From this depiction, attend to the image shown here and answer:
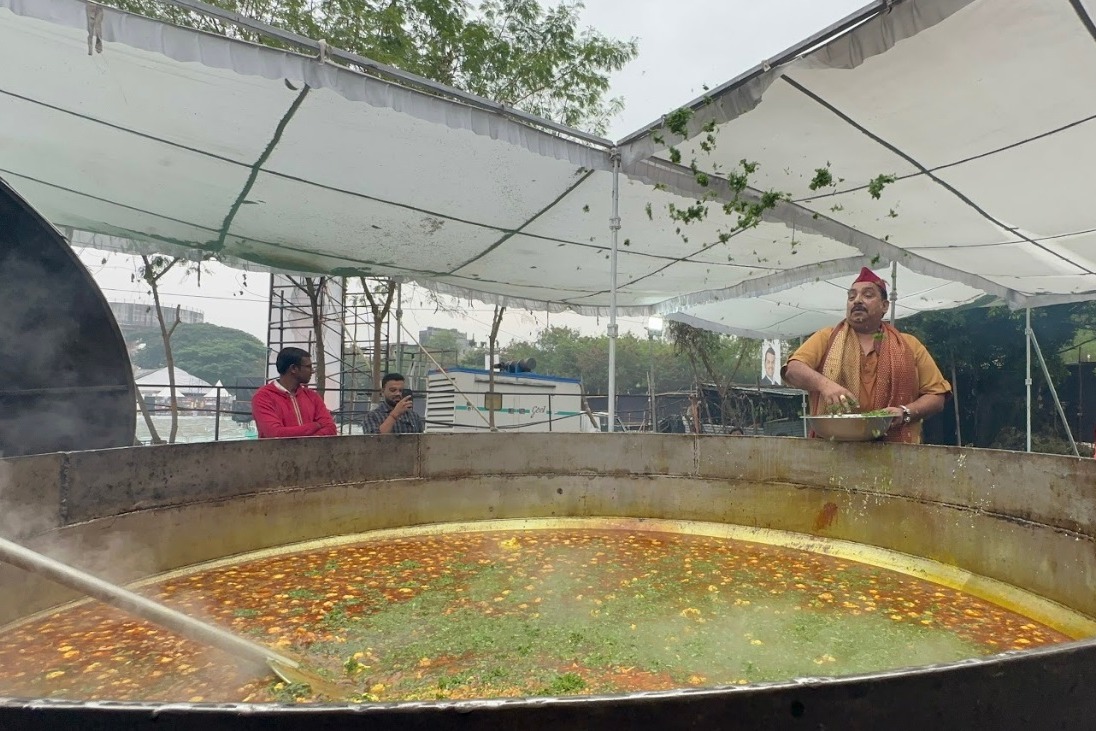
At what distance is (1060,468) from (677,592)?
6.96 ft

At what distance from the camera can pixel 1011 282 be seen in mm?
7844

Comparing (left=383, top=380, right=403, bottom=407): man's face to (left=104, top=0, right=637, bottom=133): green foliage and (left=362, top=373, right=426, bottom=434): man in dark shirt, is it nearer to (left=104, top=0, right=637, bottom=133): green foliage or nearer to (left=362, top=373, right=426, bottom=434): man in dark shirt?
(left=362, top=373, right=426, bottom=434): man in dark shirt

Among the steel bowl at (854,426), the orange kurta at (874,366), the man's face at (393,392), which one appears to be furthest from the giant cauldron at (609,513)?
the man's face at (393,392)

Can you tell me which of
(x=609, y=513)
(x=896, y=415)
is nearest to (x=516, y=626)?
(x=609, y=513)

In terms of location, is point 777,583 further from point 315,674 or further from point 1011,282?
point 1011,282

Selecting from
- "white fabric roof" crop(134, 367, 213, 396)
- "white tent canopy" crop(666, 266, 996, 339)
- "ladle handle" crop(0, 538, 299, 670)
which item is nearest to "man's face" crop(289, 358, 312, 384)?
"white fabric roof" crop(134, 367, 213, 396)

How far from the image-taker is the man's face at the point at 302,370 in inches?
181

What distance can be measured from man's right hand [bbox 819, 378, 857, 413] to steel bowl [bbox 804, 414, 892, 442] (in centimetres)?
15

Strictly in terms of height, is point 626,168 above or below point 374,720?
above

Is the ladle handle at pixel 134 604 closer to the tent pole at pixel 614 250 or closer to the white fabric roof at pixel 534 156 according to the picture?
the white fabric roof at pixel 534 156

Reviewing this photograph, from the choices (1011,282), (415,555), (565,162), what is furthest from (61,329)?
(1011,282)

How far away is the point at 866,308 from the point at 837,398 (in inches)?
28.5

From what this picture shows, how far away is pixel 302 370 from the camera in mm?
4633

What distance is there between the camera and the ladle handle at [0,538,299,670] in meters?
1.45
